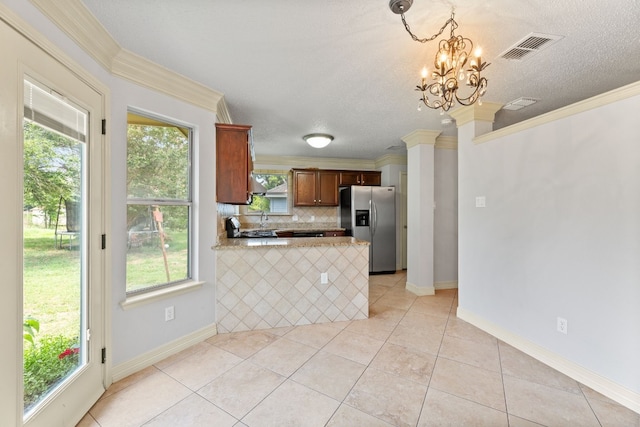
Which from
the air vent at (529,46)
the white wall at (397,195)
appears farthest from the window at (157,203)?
the white wall at (397,195)

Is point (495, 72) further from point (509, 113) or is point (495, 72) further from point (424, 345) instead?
point (424, 345)

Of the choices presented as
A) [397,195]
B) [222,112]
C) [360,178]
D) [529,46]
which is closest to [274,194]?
[360,178]

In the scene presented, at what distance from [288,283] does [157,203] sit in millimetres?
1435

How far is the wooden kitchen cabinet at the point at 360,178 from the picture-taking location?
5641 millimetres

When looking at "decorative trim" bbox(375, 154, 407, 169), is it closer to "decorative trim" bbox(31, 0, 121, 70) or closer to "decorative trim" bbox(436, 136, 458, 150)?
"decorative trim" bbox(436, 136, 458, 150)

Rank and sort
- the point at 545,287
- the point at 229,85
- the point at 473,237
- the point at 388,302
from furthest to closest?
1. the point at 388,302
2. the point at 473,237
3. the point at 229,85
4. the point at 545,287

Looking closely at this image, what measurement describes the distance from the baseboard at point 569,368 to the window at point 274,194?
12.9 ft

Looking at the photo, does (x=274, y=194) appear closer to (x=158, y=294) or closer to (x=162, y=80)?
(x=162, y=80)

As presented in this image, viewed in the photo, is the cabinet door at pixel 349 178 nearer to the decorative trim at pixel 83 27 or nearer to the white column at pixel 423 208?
the white column at pixel 423 208

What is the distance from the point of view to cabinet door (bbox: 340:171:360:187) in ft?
18.5

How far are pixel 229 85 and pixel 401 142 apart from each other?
2.88 m

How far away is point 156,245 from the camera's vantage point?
226 centimetres

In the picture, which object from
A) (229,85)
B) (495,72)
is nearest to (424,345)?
(495,72)

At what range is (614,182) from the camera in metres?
1.77
